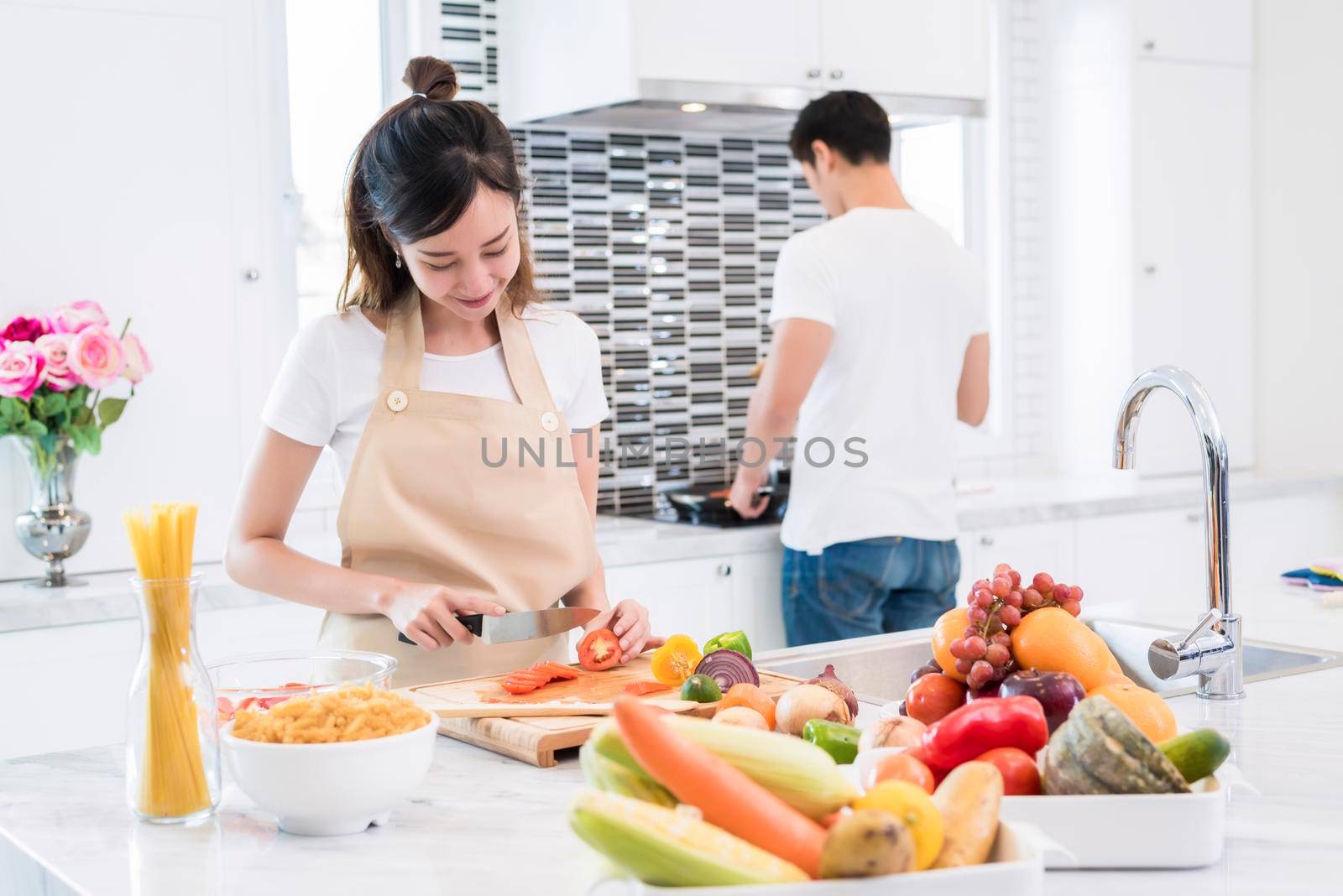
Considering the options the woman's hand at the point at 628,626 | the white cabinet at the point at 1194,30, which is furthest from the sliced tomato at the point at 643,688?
the white cabinet at the point at 1194,30

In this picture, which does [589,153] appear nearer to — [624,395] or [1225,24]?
[624,395]

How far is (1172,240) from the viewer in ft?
14.6

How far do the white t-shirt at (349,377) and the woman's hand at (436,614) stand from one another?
0.28 m

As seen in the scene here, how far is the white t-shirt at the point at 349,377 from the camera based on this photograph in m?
1.96

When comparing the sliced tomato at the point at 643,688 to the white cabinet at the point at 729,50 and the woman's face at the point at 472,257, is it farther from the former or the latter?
the white cabinet at the point at 729,50

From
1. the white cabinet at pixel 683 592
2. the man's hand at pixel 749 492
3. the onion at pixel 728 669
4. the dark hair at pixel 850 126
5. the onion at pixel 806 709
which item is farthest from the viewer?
the man's hand at pixel 749 492

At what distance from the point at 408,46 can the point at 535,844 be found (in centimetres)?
271

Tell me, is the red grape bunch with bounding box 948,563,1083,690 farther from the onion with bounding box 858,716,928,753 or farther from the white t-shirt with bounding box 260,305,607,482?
the white t-shirt with bounding box 260,305,607,482

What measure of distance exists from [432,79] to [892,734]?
Answer: 1.21 metres

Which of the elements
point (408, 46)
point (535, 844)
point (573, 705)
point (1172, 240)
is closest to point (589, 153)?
point (408, 46)

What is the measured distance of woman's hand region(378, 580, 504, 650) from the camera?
69.4 inches

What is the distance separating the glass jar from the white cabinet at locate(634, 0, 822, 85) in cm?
230

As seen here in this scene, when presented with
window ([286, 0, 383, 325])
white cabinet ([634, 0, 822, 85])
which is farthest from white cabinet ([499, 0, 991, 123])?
window ([286, 0, 383, 325])

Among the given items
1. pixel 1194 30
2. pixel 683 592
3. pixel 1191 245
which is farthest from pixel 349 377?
pixel 1194 30
